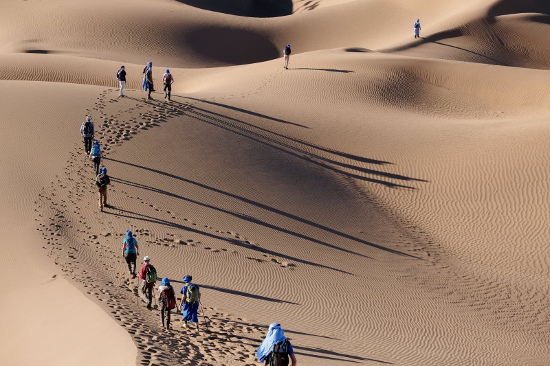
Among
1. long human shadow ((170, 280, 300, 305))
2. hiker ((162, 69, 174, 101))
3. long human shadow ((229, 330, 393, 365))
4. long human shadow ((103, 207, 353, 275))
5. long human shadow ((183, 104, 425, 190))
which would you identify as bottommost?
long human shadow ((229, 330, 393, 365))

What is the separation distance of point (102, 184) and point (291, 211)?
5.10 meters

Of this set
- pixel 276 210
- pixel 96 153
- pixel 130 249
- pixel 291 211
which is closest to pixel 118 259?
pixel 130 249

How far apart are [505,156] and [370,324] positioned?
37.3 ft

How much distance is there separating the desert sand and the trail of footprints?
0.19 ft

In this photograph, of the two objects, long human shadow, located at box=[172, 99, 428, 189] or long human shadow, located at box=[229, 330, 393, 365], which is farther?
long human shadow, located at box=[172, 99, 428, 189]

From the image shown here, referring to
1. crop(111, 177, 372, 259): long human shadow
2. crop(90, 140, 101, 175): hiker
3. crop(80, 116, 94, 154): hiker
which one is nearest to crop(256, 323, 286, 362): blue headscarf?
crop(111, 177, 372, 259): long human shadow

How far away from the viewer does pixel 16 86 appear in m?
25.8

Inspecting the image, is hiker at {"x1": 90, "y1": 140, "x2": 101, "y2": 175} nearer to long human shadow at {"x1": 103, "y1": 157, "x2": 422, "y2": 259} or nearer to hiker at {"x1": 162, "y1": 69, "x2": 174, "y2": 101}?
long human shadow at {"x1": 103, "y1": 157, "x2": 422, "y2": 259}

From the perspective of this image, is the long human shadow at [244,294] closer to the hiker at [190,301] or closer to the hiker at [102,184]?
the hiker at [190,301]

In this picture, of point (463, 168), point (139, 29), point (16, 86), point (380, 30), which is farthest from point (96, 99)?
A: point (380, 30)

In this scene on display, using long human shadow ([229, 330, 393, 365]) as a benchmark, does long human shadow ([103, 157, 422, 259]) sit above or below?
above

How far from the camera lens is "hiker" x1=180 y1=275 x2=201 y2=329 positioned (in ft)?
39.9

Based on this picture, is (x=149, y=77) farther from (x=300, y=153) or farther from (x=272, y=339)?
(x=272, y=339)

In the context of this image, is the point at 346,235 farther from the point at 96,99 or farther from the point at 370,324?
the point at 96,99
